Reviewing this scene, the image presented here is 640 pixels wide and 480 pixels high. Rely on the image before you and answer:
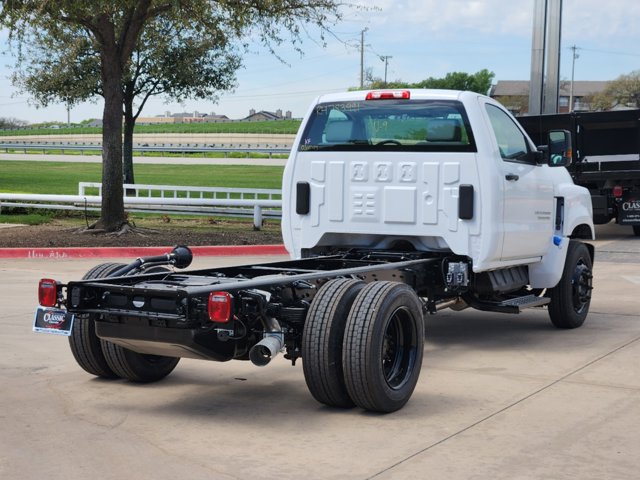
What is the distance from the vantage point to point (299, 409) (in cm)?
662

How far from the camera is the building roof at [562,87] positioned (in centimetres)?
15890

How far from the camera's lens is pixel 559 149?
927 centimetres

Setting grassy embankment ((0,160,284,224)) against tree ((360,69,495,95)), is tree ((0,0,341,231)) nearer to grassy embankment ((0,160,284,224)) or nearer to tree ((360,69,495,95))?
grassy embankment ((0,160,284,224))

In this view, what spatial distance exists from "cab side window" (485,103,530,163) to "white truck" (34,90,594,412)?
0.02 metres

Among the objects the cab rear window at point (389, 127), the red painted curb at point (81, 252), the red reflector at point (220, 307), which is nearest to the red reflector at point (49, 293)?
the red reflector at point (220, 307)

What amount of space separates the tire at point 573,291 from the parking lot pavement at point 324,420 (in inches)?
21.3

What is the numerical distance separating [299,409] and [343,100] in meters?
3.21

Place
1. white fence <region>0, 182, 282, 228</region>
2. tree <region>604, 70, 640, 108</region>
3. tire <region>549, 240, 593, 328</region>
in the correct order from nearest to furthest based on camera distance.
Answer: tire <region>549, 240, 593, 328</region>
white fence <region>0, 182, 282, 228</region>
tree <region>604, 70, 640, 108</region>

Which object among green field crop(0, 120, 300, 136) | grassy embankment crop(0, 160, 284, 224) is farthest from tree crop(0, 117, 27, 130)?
grassy embankment crop(0, 160, 284, 224)

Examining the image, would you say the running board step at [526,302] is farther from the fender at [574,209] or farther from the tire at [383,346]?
the tire at [383,346]

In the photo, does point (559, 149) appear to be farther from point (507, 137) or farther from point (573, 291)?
point (573, 291)

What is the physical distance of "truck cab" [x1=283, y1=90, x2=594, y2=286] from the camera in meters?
8.32

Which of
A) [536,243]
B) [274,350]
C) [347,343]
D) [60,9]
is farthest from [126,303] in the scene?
[60,9]

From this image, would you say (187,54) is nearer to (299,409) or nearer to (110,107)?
(110,107)
